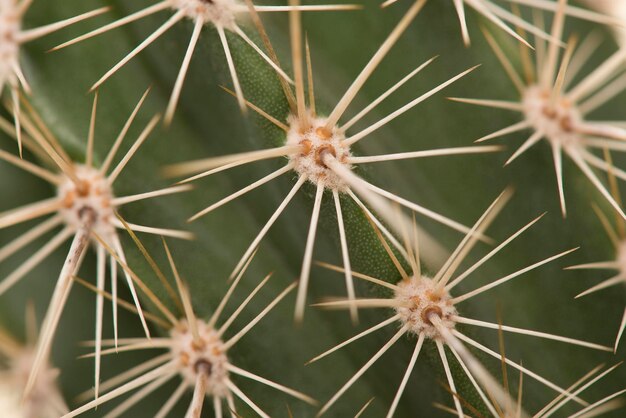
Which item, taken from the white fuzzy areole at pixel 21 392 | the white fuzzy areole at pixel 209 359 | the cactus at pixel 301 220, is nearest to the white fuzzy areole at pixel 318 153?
the cactus at pixel 301 220

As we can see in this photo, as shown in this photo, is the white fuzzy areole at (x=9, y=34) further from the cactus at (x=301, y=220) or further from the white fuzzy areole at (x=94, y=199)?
the white fuzzy areole at (x=94, y=199)

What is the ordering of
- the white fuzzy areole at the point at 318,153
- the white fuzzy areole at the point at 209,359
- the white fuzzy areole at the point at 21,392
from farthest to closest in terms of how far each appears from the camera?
the white fuzzy areole at the point at 21,392 → the white fuzzy areole at the point at 209,359 → the white fuzzy areole at the point at 318,153

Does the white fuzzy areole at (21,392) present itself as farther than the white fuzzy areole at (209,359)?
Yes

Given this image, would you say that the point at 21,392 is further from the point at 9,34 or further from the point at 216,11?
the point at 216,11

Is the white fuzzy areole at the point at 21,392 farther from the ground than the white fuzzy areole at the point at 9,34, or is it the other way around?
the white fuzzy areole at the point at 9,34

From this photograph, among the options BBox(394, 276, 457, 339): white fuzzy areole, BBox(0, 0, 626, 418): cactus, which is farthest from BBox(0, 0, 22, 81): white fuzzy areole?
BBox(394, 276, 457, 339): white fuzzy areole

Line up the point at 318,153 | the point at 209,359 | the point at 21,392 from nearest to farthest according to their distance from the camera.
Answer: the point at 318,153 → the point at 209,359 → the point at 21,392

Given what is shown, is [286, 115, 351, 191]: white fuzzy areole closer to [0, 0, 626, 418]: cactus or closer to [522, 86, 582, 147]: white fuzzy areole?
[0, 0, 626, 418]: cactus

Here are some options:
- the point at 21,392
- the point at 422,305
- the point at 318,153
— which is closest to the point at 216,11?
the point at 318,153
